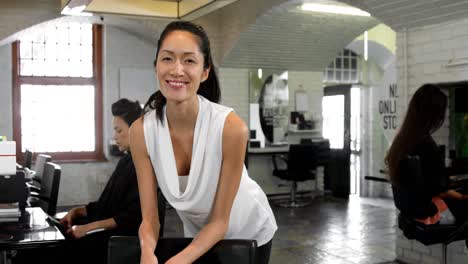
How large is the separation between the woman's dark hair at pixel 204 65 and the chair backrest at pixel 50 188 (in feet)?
7.72

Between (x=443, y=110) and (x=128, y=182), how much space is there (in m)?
2.01

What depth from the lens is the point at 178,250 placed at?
5.32ft

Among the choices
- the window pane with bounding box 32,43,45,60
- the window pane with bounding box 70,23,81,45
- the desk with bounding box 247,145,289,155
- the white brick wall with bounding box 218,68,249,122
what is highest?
the window pane with bounding box 70,23,81,45

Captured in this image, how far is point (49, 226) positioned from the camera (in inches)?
98.9

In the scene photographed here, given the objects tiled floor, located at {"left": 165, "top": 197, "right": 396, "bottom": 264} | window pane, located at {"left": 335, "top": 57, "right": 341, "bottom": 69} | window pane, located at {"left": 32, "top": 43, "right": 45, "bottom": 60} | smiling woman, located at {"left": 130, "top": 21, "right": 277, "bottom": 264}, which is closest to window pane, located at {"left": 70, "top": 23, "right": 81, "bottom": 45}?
window pane, located at {"left": 32, "top": 43, "right": 45, "bottom": 60}

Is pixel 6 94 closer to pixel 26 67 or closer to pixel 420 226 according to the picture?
pixel 26 67

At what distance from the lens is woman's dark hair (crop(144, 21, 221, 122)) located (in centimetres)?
155

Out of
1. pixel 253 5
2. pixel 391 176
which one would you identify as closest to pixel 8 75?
pixel 253 5

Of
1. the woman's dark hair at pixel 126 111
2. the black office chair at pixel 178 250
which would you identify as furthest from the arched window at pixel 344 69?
the black office chair at pixel 178 250

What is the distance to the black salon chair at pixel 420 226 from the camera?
2.93 meters

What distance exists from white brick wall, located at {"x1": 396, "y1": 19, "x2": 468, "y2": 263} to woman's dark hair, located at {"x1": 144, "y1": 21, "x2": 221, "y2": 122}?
2736mm

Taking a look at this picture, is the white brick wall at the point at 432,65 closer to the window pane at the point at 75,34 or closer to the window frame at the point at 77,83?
the window frame at the point at 77,83

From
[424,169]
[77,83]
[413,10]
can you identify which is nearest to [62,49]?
[77,83]

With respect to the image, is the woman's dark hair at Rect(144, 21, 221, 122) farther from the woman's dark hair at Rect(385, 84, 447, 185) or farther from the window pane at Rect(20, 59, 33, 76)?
the window pane at Rect(20, 59, 33, 76)
